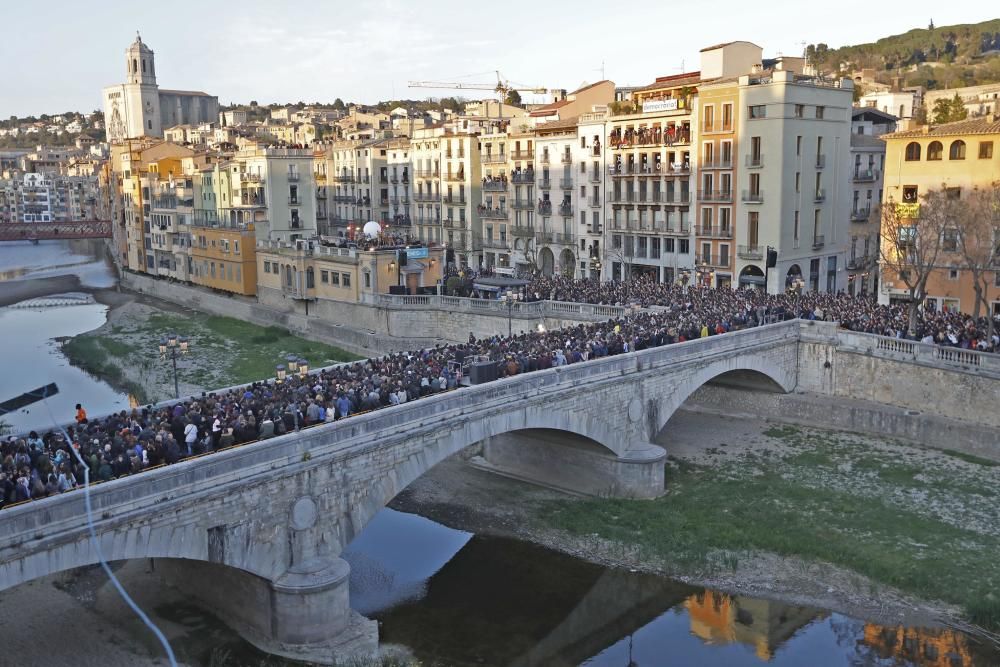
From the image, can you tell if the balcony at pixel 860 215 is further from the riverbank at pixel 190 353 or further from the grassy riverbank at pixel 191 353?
the grassy riverbank at pixel 191 353

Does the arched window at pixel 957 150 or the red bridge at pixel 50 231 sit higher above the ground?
the arched window at pixel 957 150

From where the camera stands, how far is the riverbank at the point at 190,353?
5362 cm

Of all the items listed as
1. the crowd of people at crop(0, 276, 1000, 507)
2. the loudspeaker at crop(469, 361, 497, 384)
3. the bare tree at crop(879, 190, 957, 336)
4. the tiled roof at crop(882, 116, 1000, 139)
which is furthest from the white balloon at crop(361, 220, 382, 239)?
the loudspeaker at crop(469, 361, 497, 384)

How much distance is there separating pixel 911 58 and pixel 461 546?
14286cm

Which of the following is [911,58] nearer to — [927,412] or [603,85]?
[603,85]

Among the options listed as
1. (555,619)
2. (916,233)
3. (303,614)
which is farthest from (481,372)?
(916,233)

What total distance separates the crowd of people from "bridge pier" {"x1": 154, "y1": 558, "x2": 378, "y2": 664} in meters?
3.74

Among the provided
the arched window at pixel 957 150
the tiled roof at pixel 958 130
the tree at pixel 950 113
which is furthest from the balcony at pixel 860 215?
the arched window at pixel 957 150

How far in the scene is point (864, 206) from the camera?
64750 mm

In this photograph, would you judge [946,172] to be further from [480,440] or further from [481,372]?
[480,440]

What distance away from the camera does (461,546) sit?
1237 inches

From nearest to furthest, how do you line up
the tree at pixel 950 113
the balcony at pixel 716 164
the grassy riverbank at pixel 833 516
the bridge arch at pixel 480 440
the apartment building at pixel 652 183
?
the bridge arch at pixel 480 440 < the grassy riverbank at pixel 833 516 < the balcony at pixel 716 164 < the tree at pixel 950 113 < the apartment building at pixel 652 183

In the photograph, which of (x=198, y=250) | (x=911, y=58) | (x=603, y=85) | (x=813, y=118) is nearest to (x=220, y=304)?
(x=198, y=250)

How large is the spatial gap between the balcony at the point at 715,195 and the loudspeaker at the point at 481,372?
35508 millimetres
